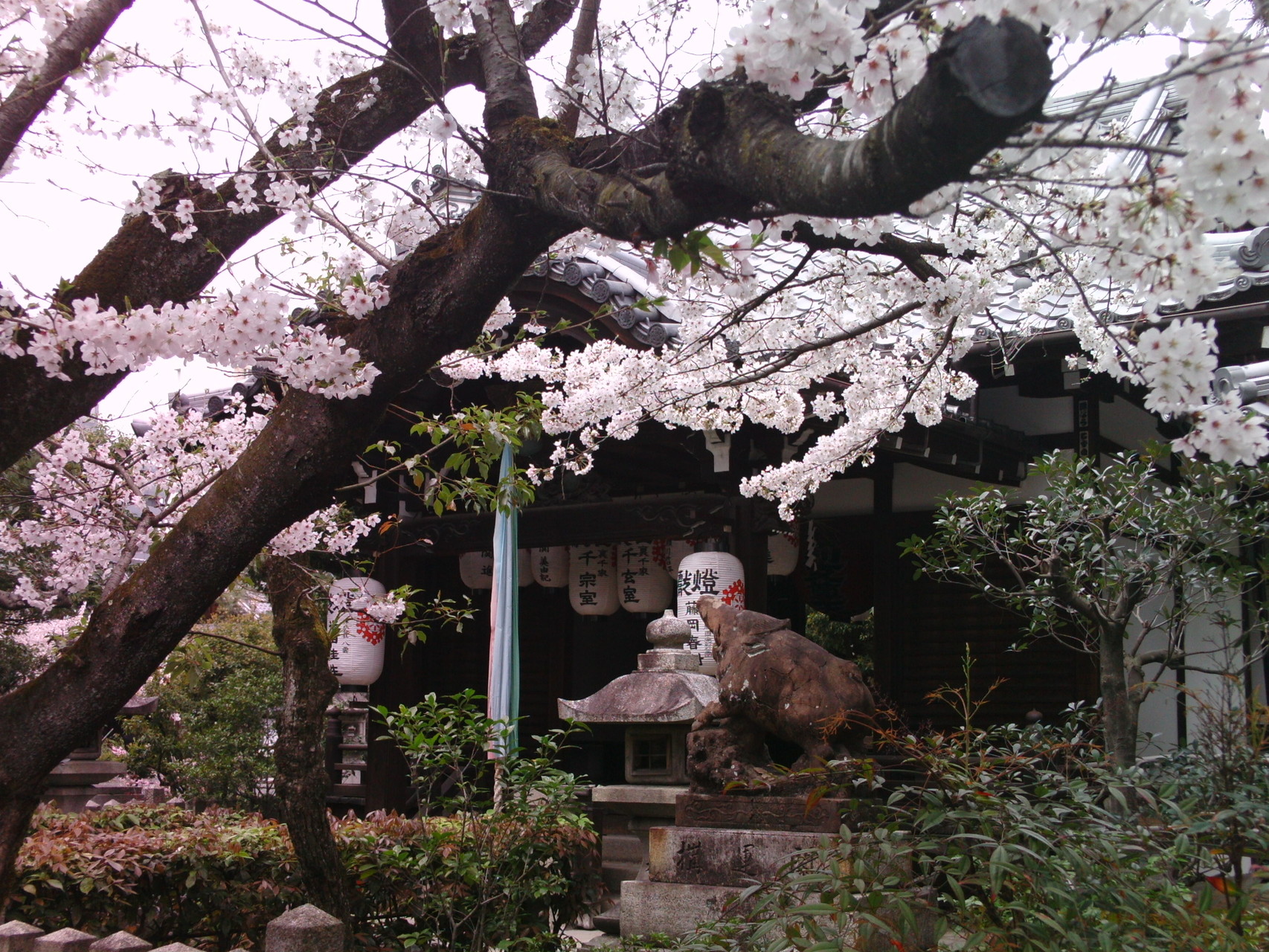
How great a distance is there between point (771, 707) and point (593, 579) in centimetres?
480

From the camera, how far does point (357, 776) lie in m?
15.6

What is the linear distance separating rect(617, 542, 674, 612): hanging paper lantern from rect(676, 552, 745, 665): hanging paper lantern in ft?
5.02

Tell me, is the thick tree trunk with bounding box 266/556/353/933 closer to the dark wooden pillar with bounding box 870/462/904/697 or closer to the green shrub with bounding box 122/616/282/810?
the green shrub with bounding box 122/616/282/810

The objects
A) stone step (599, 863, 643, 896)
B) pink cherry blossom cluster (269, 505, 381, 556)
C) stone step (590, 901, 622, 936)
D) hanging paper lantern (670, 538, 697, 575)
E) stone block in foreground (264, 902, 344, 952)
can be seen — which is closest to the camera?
stone block in foreground (264, 902, 344, 952)

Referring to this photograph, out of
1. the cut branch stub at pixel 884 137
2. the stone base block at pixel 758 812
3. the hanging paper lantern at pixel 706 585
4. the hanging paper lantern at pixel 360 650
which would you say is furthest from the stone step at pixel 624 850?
the cut branch stub at pixel 884 137

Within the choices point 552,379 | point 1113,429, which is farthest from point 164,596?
point 1113,429

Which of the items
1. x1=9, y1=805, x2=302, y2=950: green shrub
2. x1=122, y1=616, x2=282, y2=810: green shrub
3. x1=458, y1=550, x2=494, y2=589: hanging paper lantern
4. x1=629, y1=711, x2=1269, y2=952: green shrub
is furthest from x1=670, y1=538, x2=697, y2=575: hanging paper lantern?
x1=629, y1=711, x2=1269, y2=952: green shrub

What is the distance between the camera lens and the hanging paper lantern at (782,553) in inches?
370

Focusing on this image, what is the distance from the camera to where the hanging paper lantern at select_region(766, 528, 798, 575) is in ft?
30.8

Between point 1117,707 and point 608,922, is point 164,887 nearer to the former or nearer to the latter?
point 608,922

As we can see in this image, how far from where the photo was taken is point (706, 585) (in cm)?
797

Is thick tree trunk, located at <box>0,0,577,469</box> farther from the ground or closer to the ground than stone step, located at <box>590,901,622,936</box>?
farther from the ground

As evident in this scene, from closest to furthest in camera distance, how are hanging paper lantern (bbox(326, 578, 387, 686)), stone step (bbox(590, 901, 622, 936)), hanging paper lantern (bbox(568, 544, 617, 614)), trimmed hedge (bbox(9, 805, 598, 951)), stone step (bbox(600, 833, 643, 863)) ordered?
1. trimmed hedge (bbox(9, 805, 598, 951))
2. stone step (bbox(590, 901, 622, 936))
3. stone step (bbox(600, 833, 643, 863))
4. hanging paper lantern (bbox(326, 578, 387, 686))
5. hanging paper lantern (bbox(568, 544, 617, 614))

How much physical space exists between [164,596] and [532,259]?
1457 mm
